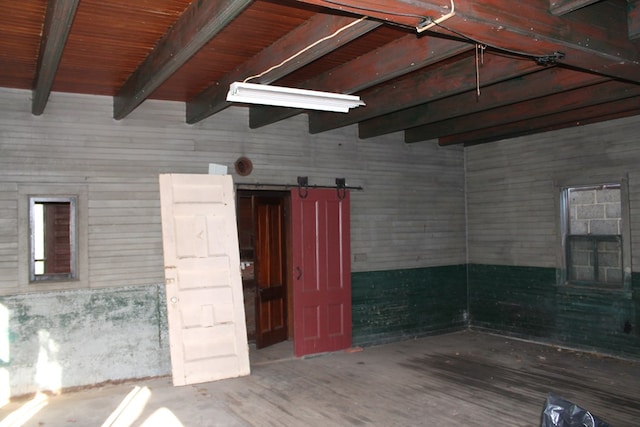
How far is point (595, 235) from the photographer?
6.87 m

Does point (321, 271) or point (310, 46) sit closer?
point (310, 46)

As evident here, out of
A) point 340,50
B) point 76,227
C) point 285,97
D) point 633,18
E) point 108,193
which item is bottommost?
point 76,227

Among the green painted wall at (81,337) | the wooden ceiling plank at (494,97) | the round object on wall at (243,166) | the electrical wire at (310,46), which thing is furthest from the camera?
the round object on wall at (243,166)

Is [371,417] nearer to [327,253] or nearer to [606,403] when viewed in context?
[606,403]

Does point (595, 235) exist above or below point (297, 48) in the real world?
below

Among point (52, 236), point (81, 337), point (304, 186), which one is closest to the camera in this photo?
point (81, 337)

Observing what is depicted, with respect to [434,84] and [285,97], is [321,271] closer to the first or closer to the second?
[434,84]

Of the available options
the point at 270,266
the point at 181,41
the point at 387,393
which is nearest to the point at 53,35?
the point at 181,41

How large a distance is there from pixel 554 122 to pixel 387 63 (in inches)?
A: 131

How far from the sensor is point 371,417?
4.59 meters

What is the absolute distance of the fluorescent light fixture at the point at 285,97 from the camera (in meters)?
3.69

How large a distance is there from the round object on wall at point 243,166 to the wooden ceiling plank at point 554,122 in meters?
3.29

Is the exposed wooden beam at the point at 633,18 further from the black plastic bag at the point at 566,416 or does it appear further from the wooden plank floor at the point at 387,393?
the wooden plank floor at the point at 387,393

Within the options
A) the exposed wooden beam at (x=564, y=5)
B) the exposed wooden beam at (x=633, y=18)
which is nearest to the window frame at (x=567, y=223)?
the exposed wooden beam at (x=633, y=18)
